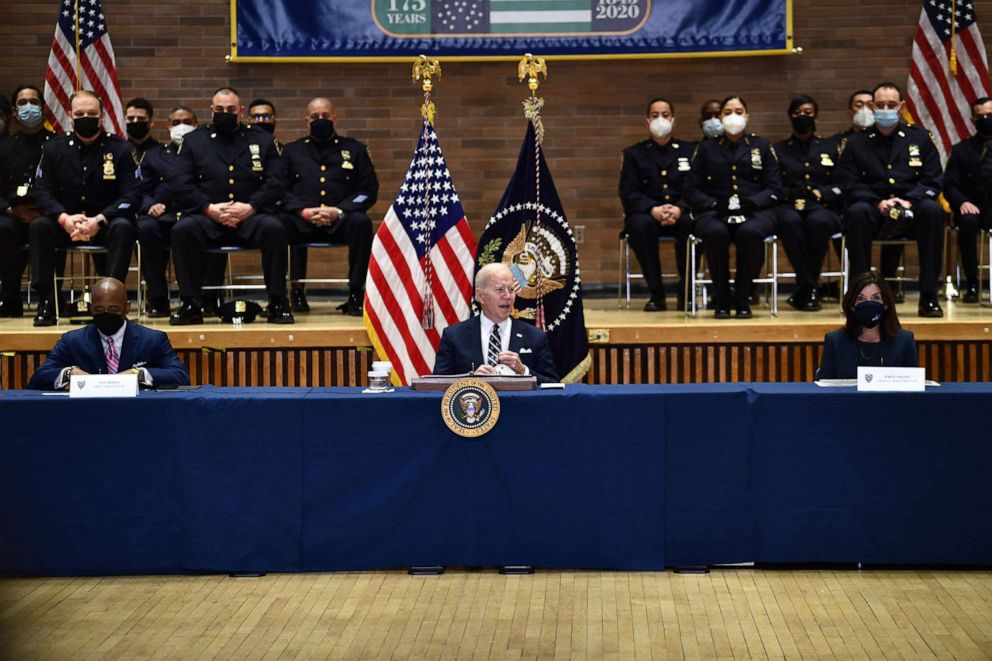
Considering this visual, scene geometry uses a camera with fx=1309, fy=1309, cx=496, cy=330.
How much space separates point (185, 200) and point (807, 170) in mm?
4452

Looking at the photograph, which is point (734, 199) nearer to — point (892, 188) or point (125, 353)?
point (892, 188)

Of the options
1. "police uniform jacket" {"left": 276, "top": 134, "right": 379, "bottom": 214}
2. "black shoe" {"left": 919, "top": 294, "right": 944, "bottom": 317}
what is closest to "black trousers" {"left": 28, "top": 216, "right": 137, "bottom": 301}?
"police uniform jacket" {"left": 276, "top": 134, "right": 379, "bottom": 214}

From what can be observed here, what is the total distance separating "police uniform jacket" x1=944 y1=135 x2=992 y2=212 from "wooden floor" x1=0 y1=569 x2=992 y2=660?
4451mm

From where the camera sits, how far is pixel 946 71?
10.8 meters

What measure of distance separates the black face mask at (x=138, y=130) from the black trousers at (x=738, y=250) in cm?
412

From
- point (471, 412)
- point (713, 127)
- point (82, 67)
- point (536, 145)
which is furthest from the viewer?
point (82, 67)

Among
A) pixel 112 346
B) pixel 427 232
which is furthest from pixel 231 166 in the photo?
pixel 112 346

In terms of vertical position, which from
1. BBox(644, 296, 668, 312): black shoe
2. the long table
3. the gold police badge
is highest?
BBox(644, 296, 668, 312): black shoe

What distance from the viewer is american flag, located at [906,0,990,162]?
35.0 feet

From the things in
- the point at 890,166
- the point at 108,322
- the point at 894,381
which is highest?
the point at 890,166

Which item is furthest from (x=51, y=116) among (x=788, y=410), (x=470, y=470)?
(x=788, y=410)

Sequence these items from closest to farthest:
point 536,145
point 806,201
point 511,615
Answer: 1. point 511,615
2. point 536,145
3. point 806,201

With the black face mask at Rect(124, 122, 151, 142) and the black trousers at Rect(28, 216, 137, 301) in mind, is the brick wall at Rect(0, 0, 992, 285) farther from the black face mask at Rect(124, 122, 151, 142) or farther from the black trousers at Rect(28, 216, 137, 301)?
the black trousers at Rect(28, 216, 137, 301)

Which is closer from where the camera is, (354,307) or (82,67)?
(354,307)
